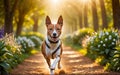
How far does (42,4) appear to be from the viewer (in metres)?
41.6

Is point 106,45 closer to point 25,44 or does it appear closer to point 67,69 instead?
point 67,69

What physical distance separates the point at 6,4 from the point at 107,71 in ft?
34.3

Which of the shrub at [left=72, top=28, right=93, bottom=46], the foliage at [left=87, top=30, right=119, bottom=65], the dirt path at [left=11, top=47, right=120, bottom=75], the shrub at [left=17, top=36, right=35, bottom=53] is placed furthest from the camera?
the shrub at [left=72, top=28, right=93, bottom=46]

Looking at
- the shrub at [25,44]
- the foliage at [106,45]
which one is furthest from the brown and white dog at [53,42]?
the shrub at [25,44]

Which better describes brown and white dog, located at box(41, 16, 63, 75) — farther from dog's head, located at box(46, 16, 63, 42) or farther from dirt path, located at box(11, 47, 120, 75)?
dirt path, located at box(11, 47, 120, 75)

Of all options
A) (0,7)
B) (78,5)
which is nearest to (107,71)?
(0,7)

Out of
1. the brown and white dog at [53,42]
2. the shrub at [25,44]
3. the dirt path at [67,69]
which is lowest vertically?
the dirt path at [67,69]

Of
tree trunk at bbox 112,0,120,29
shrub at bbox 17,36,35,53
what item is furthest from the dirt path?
shrub at bbox 17,36,35,53

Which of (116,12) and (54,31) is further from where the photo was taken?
(116,12)

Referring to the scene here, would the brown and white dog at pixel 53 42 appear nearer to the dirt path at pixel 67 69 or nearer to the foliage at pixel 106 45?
the dirt path at pixel 67 69

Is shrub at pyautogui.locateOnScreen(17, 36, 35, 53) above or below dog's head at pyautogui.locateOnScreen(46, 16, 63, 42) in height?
below

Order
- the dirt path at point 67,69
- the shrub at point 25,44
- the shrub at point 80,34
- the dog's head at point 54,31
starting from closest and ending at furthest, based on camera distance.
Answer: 1. the dog's head at point 54,31
2. the dirt path at point 67,69
3. the shrub at point 25,44
4. the shrub at point 80,34

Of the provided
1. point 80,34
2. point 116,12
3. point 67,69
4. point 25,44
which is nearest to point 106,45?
point 67,69

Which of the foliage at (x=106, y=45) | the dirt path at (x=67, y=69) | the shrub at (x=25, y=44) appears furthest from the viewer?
the shrub at (x=25, y=44)
